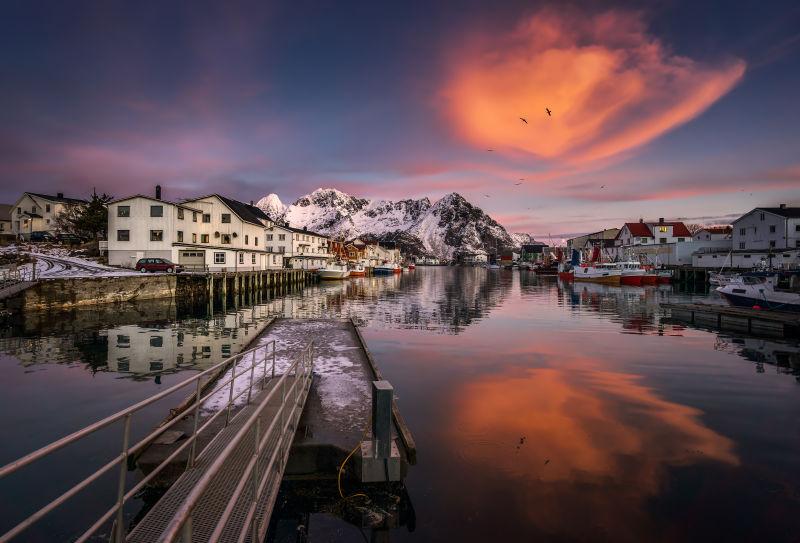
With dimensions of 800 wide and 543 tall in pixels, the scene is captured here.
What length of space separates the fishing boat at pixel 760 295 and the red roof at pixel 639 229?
77.4m

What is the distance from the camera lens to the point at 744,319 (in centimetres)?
2928

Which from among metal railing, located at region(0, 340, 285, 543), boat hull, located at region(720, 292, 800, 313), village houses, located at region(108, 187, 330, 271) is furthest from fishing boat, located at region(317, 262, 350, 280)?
metal railing, located at region(0, 340, 285, 543)

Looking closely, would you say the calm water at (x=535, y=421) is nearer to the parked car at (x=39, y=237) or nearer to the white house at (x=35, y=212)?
the parked car at (x=39, y=237)

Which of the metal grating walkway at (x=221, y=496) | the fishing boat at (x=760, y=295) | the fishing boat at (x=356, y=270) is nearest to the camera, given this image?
the metal grating walkway at (x=221, y=496)

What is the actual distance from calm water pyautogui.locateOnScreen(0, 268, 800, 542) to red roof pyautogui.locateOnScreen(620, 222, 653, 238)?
296 feet

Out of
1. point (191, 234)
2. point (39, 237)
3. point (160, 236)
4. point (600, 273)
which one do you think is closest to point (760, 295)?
point (600, 273)

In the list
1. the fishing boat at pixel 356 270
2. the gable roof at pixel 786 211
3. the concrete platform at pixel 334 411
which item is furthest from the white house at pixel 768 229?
the concrete platform at pixel 334 411

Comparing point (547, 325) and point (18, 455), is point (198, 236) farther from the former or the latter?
point (18, 455)

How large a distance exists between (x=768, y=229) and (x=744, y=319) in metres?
62.1

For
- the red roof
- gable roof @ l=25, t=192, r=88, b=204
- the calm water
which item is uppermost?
gable roof @ l=25, t=192, r=88, b=204

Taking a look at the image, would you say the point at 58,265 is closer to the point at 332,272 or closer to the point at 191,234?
the point at 191,234

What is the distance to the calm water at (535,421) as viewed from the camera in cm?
812

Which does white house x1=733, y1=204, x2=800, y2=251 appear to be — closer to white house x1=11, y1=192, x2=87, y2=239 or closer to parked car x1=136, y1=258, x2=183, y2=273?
parked car x1=136, y1=258, x2=183, y2=273

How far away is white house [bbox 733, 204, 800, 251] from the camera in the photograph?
235 feet
